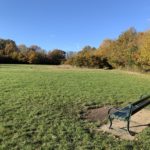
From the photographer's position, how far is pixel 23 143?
5066 mm

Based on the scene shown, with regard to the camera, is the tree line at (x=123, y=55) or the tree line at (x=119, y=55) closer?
the tree line at (x=123, y=55)

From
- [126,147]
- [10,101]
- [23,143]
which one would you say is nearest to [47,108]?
[10,101]

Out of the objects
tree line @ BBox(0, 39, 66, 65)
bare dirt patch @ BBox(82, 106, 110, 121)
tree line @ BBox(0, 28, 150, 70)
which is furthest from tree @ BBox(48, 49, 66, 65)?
bare dirt patch @ BBox(82, 106, 110, 121)

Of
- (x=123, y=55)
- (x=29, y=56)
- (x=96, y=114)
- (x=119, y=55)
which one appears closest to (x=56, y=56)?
(x=29, y=56)

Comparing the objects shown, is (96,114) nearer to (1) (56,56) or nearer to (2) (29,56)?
(2) (29,56)

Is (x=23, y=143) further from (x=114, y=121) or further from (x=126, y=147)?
(x=114, y=121)

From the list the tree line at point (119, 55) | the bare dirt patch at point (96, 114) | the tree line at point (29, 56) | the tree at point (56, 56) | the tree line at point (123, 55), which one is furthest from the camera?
the tree at point (56, 56)

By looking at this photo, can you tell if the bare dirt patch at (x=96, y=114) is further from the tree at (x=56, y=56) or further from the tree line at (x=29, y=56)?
the tree at (x=56, y=56)

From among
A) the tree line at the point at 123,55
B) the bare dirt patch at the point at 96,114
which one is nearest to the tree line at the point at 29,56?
the tree line at the point at 123,55

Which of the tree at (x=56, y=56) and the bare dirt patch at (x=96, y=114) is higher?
the tree at (x=56, y=56)

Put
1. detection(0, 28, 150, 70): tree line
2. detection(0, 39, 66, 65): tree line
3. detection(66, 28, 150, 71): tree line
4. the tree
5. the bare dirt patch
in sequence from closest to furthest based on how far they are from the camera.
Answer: the bare dirt patch < detection(0, 28, 150, 70): tree line < detection(66, 28, 150, 71): tree line < detection(0, 39, 66, 65): tree line < the tree

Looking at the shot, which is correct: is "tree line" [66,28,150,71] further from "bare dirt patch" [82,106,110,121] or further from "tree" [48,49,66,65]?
"bare dirt patch" [82,106,110,121]

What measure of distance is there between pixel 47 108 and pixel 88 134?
111 inches

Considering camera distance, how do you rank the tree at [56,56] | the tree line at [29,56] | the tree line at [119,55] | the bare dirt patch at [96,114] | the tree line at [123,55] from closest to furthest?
the bare dirt patch at [96,114], the tree line at [123,55], the tree line at [119,55], the tree line at [29,56], the tree at [56,56]
